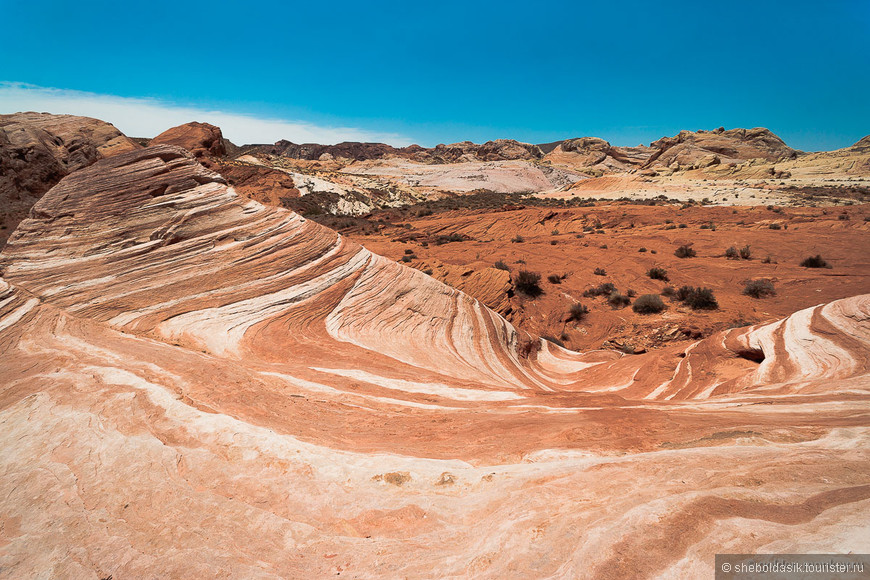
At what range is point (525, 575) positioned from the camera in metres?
1.69

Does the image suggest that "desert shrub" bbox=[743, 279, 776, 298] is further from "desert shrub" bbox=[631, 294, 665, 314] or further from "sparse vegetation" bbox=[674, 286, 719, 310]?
"desert shrub" bbox=[631, 294, 665, 314]

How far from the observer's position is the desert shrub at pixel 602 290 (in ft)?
50.7

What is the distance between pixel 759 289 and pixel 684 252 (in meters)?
5.71

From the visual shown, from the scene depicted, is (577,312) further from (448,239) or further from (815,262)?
(448,239)

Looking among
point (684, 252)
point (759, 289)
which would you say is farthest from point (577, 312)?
point (684, 252)

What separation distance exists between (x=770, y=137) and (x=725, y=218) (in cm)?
4925

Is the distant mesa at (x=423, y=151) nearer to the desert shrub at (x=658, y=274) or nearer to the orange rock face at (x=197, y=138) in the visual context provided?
the orange rock face at (x=197, y=138)

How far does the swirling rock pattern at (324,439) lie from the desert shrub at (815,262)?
1445 centimetres

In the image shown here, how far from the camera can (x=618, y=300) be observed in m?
14.5

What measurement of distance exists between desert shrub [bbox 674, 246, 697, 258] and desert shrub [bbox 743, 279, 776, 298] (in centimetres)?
507

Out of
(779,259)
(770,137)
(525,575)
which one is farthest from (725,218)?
(770,137)

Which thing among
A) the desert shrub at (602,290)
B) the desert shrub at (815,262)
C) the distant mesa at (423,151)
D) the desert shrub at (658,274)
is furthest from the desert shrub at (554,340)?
the distant mesa at (423,151)

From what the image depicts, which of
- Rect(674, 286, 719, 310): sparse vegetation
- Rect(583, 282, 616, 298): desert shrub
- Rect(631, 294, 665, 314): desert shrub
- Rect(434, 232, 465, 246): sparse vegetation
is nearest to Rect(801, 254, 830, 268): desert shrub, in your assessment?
Rect(674, 286, 719, 310): sparse vegetation

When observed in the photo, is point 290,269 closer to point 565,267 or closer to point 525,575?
point 525,575
